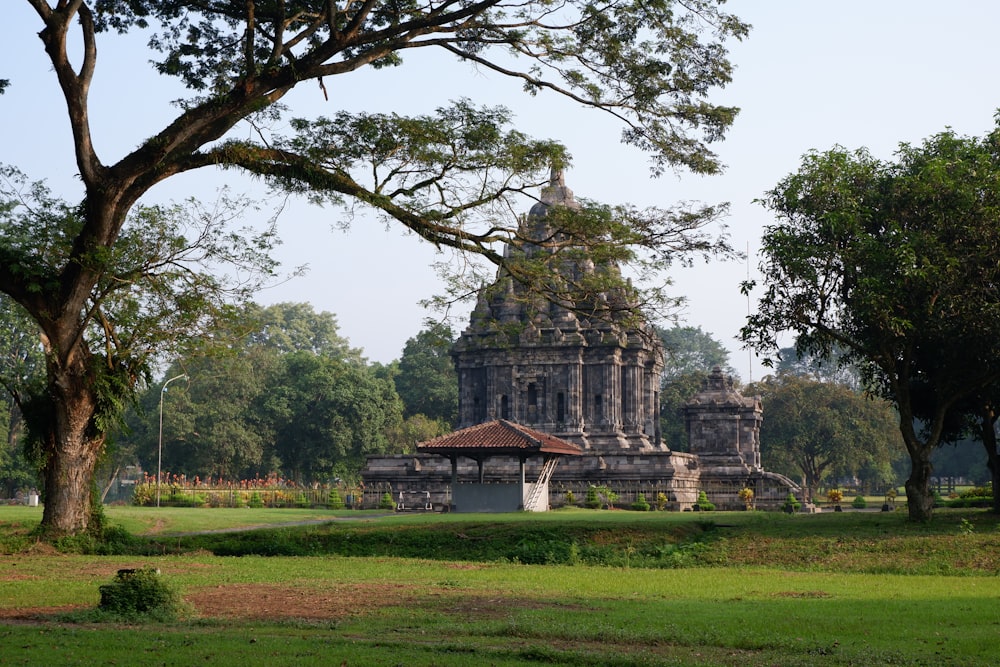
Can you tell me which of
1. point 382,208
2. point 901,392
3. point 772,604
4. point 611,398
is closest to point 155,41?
point 382,208

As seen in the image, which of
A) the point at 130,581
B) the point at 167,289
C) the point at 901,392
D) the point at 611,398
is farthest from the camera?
the point at 611,398

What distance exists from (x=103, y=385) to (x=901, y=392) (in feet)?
61.0

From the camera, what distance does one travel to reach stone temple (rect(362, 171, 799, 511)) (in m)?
48.6

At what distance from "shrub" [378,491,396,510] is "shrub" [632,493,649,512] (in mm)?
10256

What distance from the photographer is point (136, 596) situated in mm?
13336

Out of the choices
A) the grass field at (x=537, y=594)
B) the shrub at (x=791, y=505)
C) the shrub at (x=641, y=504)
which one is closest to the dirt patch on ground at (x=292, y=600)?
the grass field at (x=537, y=594)

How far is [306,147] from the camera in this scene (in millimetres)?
21969

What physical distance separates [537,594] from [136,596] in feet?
20.0

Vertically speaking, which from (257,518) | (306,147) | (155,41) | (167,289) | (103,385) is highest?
(155,41)

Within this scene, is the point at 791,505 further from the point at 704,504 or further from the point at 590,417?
the point at 590,417

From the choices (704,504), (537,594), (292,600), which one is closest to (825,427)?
(704,504)

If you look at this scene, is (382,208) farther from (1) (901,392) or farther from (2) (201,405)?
(2) (201,405)

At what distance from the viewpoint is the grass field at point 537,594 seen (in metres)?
11.1

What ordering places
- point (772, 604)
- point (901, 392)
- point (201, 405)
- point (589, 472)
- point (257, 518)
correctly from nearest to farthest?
point (772, 604) → point (901, 392) → point (257, 518) → point (589, 472) → point (201, 405)
